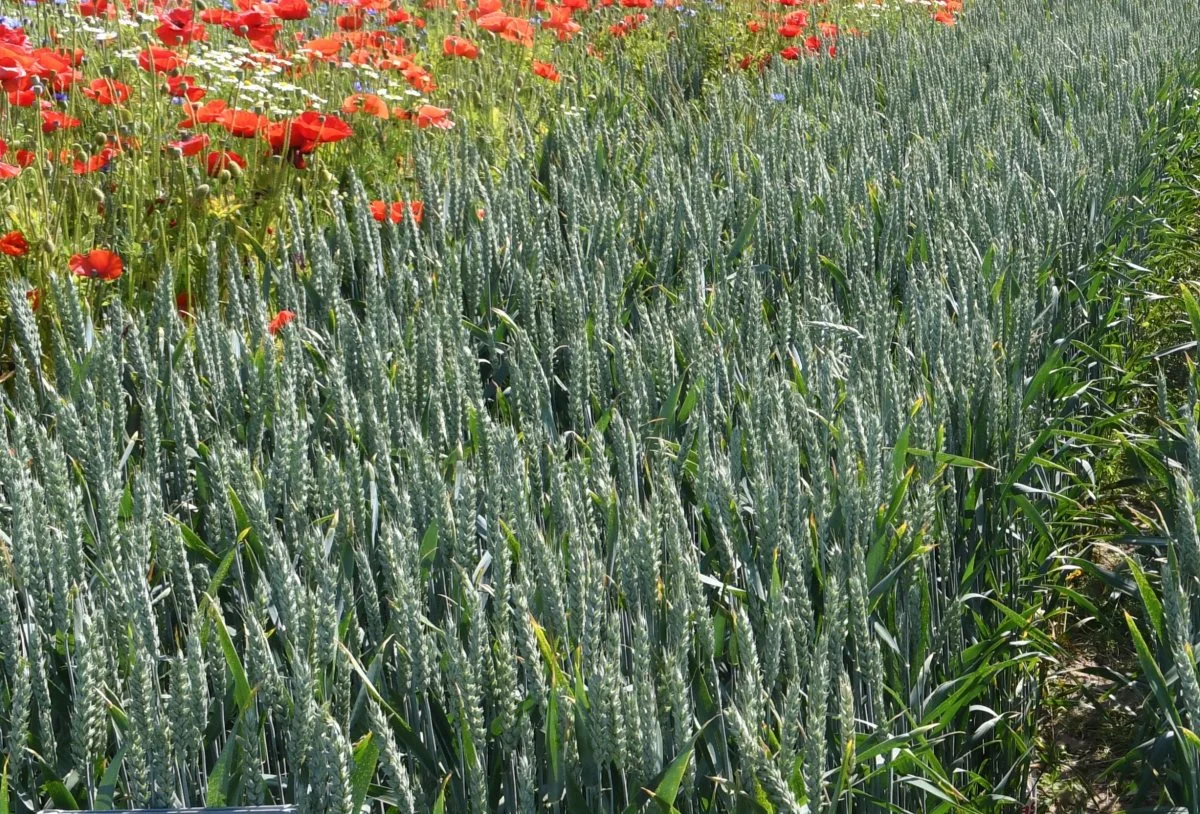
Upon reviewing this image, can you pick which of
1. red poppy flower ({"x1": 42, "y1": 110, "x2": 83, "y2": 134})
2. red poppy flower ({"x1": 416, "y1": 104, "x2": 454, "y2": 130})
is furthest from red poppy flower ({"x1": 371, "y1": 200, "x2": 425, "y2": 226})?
red poppy flower ({"x1": 42, "y1": 110, "x2": 83, "y2": 134})

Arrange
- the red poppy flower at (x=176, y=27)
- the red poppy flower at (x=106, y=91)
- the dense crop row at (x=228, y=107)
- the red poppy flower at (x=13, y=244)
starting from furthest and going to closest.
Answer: the red poppy flower at (x=176, y=27) → the red poppy flower at (x=106, y=91) → the dense crop row at (x=228, y=107) → the red poppy flower at (x=13, y=244)

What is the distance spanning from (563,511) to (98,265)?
1371mm

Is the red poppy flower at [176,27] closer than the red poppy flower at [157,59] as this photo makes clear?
No

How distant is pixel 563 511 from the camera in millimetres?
1208

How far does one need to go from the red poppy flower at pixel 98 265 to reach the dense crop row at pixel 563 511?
0.05 m

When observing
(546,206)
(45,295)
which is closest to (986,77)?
(546,206)

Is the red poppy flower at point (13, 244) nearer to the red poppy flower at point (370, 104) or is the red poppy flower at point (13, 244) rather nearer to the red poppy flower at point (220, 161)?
the red poppy flower at point (220, 161)

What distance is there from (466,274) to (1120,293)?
1.41 meters

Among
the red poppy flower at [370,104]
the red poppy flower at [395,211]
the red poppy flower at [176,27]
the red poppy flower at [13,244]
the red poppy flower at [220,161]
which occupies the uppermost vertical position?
the red poppy flower at [176,27]

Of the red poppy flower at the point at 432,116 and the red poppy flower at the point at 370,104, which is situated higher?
the red poppy flower at the point at 370,104

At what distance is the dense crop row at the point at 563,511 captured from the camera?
972mm

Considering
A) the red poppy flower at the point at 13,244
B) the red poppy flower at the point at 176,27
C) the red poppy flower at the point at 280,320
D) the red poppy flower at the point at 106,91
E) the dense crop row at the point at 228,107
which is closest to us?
the red poppy flower at the point at 280,320

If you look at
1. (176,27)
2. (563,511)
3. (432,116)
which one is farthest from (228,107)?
(563,511)

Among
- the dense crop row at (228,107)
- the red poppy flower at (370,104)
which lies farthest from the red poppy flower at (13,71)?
the red poppy flower at (370,104)
